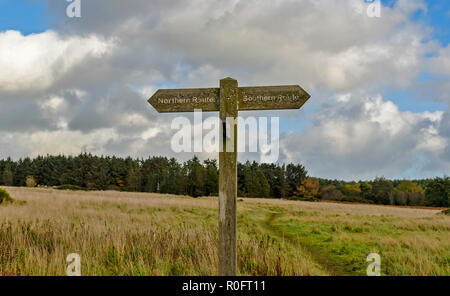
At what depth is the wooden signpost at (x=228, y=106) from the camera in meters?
4.64

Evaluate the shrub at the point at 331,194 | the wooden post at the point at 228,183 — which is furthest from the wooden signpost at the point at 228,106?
the shrub at the point at 331,194

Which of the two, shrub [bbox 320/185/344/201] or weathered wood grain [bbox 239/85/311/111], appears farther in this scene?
shrub [bbox 320/185/344/201]

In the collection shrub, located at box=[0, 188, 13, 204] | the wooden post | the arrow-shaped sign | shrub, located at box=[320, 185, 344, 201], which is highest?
the arrow-shaped sign

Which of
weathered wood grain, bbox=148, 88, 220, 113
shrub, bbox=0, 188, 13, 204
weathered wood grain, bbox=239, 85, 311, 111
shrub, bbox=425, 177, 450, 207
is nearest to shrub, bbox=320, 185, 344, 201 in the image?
shrub, bbox=425, 177, 450, 207

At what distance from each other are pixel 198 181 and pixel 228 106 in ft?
193

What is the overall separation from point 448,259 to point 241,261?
695 cm

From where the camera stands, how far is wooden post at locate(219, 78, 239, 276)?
463cm

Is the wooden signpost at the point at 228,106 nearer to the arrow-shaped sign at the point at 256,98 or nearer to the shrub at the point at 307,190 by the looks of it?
the arrow-shaped sign at the point at 256,98

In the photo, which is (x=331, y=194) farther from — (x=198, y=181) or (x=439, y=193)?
(x=198, y=181)

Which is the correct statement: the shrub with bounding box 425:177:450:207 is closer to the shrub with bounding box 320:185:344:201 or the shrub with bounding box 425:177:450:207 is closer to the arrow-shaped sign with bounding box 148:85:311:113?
the shrub with bounding box 320:185:344:201

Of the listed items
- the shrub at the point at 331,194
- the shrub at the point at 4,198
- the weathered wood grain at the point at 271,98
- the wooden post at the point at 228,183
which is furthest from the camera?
the shrub at the point at 331,194

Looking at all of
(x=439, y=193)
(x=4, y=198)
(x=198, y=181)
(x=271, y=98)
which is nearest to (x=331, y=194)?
(x=439, y=193)

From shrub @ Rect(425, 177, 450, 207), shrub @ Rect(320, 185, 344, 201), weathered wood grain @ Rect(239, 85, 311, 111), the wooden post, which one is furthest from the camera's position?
shrub @ Rect(320, 185, 344, 201)

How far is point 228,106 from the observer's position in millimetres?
4828
